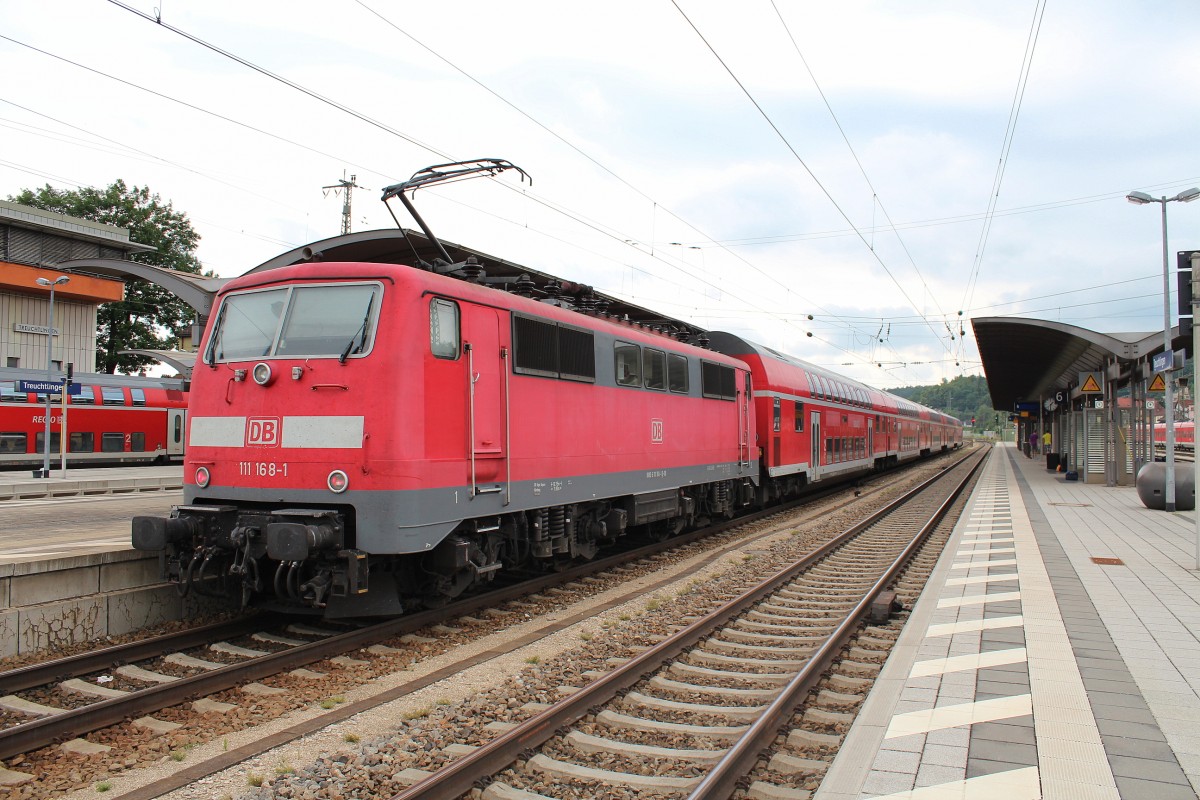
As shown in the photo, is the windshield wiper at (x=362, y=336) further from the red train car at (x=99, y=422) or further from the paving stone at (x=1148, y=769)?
the red train car at (x=99, y=422)

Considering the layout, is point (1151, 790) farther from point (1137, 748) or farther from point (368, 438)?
point (368, 438)

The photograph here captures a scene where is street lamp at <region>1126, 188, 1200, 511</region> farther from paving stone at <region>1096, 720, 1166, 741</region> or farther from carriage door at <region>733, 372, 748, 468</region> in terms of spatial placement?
paving stone at <region>1096, 720, 1166, 741</region>

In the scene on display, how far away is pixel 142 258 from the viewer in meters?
48.9

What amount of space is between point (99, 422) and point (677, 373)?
27706mm

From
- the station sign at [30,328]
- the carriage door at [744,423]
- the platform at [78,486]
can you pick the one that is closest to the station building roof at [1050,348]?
the carriage door at [744,423]

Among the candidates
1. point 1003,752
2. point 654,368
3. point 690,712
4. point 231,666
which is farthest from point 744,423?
point 1003,752

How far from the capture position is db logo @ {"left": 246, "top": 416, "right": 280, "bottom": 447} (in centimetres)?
742

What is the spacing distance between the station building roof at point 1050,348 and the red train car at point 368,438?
16.7 m

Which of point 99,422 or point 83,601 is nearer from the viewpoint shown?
point 83,601

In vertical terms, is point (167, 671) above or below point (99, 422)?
below

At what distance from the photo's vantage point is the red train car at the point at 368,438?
23.1 ft

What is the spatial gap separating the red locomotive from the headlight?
0.02 m

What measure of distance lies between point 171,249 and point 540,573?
175ft

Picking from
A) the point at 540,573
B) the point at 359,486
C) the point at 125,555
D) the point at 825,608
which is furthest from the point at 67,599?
the point at 825,608
